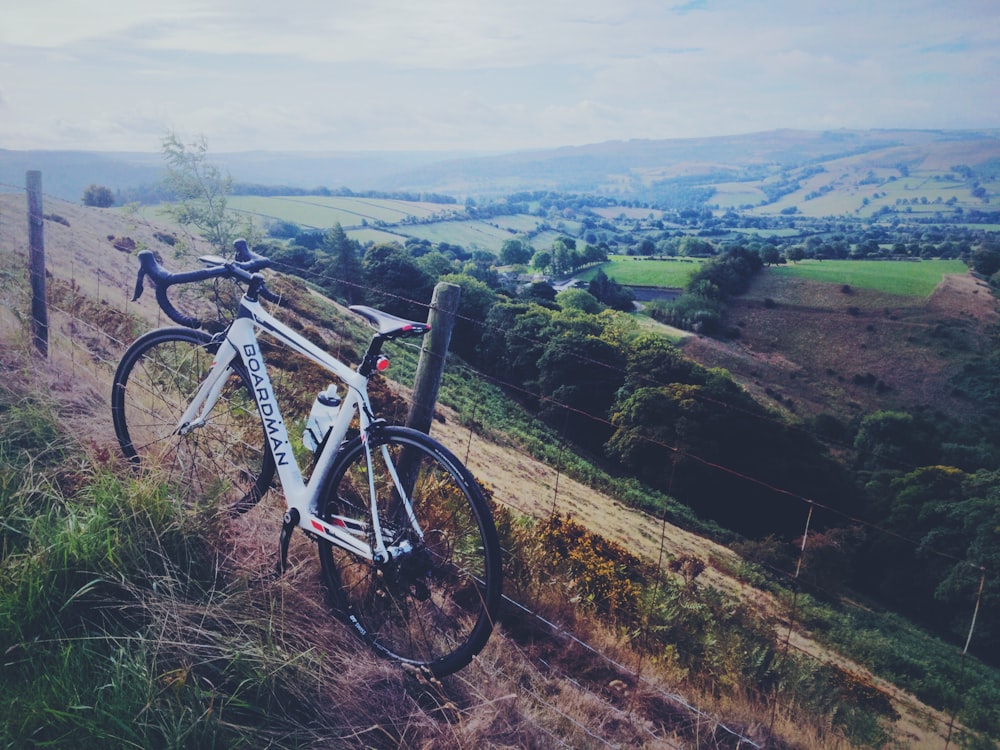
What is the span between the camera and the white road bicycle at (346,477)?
2707 mm

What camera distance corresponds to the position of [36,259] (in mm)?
5891

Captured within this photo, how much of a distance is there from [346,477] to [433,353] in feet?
2.89

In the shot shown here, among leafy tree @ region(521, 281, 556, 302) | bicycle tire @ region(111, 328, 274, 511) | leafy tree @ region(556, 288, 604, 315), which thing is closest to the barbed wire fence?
bicycle tire @ region(111, 328, 274, 511)

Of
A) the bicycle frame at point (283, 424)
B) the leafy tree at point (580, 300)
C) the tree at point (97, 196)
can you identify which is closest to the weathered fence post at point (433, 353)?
the bicycle frame at point (283, 424)

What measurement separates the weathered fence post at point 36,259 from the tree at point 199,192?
1258 cm

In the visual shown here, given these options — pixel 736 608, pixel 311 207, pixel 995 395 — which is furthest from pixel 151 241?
pixel 995 395

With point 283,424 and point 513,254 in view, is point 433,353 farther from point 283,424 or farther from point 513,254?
point 513,254

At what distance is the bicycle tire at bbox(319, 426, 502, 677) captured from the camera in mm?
2562

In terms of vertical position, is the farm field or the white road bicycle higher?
the farm field

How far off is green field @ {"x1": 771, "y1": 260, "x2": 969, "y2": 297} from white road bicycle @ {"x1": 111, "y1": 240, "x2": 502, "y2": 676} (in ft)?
253

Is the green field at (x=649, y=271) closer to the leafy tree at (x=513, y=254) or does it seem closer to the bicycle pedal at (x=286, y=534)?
the leafy tree at (x=513, y=254)

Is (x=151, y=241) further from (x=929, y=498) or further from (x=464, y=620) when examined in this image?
(x=929, y=498)

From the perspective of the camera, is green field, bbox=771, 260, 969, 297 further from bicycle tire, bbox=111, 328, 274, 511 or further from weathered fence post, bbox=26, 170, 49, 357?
bicycle tire, bbox=111, 328, 274, 511

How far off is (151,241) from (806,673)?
31.6 meters
